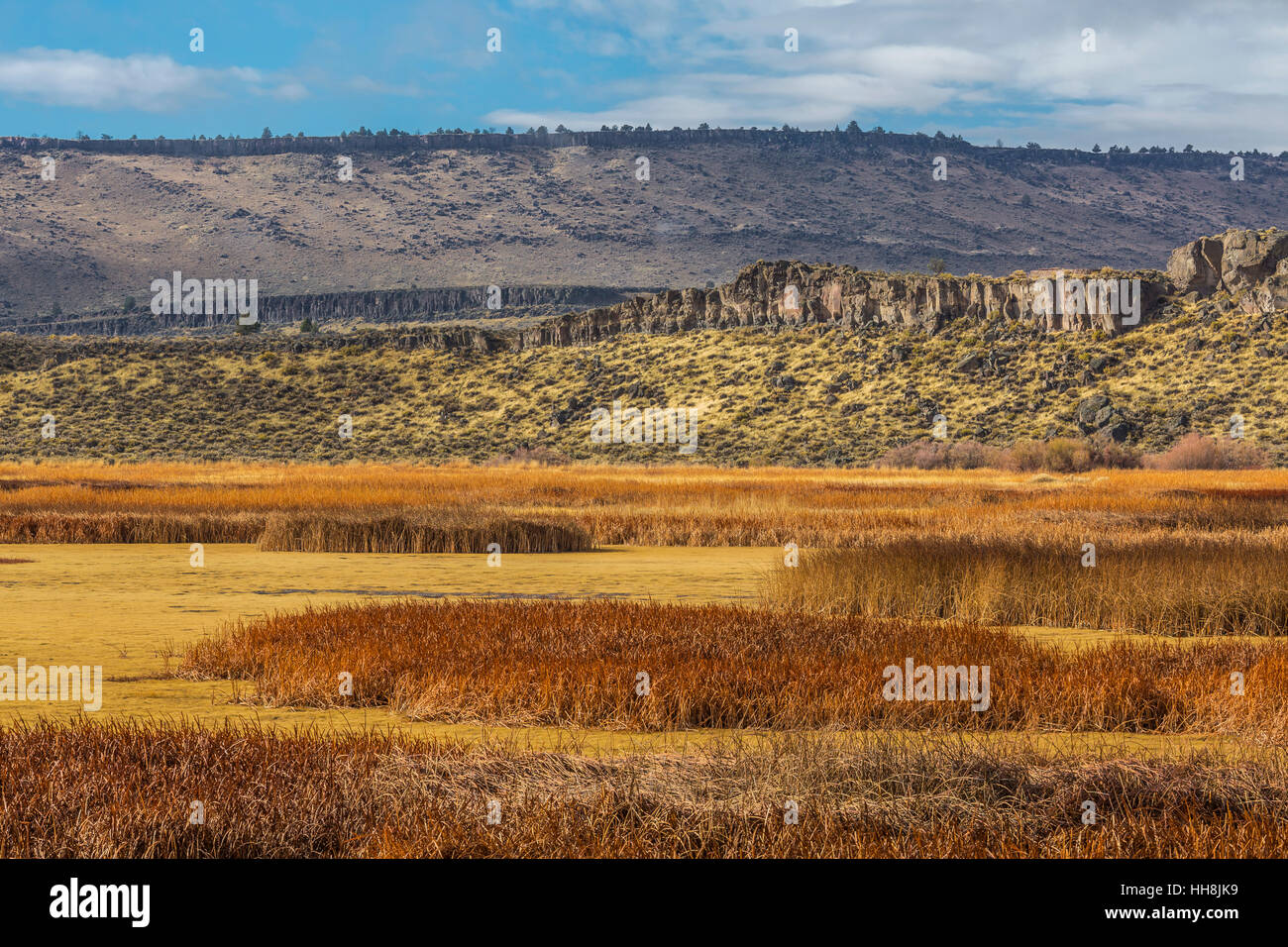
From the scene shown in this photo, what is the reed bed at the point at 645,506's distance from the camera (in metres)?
29.1

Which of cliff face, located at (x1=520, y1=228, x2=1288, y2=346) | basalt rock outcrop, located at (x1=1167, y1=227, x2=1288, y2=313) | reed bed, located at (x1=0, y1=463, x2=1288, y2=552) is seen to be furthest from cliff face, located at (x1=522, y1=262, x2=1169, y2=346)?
reed bed, located at (x1=0, y1=463, x2=1288, y2=552)

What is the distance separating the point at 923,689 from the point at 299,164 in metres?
199

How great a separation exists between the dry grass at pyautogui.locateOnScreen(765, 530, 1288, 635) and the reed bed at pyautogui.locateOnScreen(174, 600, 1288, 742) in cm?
215

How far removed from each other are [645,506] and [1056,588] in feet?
61.8

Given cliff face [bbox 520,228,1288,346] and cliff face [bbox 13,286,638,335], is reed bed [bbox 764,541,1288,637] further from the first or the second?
cliff face [bbox 13,286,638,335]

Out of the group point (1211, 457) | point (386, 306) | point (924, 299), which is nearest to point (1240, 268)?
point (924, 299)

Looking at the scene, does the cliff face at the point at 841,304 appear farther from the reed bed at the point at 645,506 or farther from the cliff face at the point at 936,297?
the reed bed at the point at 645,506

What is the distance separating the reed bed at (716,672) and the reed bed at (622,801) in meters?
2.23

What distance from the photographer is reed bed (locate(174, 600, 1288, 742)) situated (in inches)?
423

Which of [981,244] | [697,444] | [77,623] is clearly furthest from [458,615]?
[981,244]

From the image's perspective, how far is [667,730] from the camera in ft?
34.6

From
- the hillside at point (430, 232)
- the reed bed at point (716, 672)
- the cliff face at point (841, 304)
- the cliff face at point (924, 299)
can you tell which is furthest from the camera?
the hillside at point (430, 232)

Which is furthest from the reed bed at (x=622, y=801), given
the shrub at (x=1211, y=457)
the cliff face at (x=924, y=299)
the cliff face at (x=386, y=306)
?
the cliff face at (x=386, y=306)
